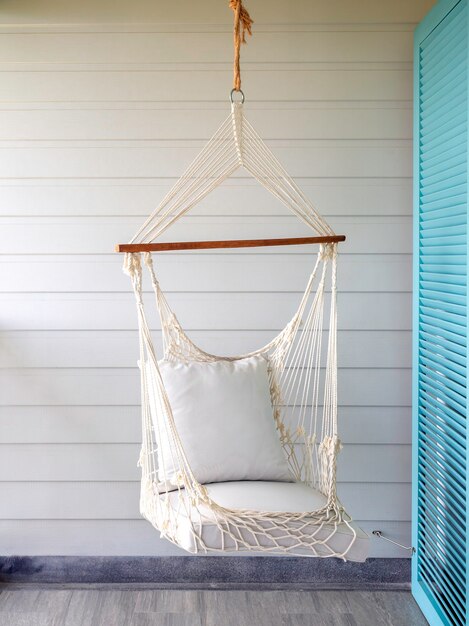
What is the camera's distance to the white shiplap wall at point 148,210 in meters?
2.81

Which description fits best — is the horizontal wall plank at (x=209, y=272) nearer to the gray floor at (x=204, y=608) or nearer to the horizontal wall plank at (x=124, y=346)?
the horizontal wall plank at (x=124, y=346)

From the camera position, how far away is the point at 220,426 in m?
2.35

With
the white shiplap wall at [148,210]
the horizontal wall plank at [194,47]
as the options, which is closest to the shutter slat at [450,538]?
the white shiplap wall at [148,210]

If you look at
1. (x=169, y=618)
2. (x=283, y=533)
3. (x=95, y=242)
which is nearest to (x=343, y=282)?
(x=95, y=242)

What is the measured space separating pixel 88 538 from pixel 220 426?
35.6 inches

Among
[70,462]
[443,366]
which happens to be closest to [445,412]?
[443,366]

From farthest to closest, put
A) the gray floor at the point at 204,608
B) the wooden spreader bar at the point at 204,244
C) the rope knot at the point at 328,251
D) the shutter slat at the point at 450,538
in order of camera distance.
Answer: the gray floor at the point at 204,608 → the rope knot at the point at 328,251 → the shutter slat at the point at 450,538 → the wooden spreader bar at the point at 204,244

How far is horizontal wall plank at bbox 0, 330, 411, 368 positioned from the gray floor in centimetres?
A: 85

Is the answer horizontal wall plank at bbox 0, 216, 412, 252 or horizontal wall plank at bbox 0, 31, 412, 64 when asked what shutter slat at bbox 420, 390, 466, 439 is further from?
horizontal wall plank at bbox 0, 31, 412, 64

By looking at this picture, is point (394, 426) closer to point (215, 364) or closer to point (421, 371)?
point (421, 371)

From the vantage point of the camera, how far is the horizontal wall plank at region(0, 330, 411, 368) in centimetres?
285

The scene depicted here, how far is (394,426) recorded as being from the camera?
113 inches

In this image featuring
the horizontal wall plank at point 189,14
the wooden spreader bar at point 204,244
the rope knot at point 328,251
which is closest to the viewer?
the wooden spreader bar at point 204,244

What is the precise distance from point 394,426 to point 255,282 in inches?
30.6
